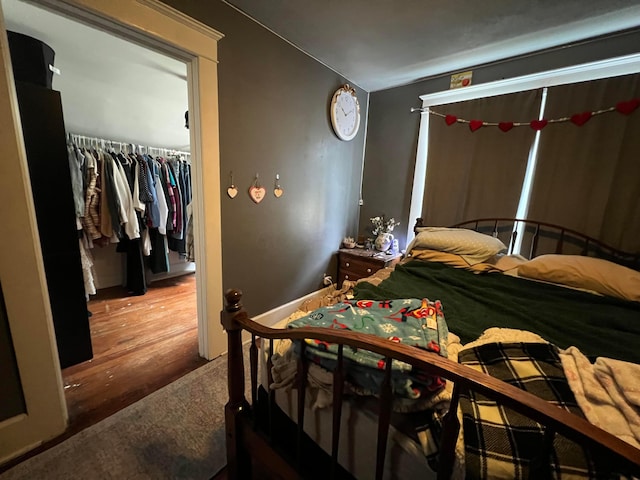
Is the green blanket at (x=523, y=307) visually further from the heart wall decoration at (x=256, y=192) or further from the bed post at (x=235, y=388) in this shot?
the heart wall decoration at (x=256, y=192)

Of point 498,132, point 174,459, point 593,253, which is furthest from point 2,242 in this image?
point 593,253

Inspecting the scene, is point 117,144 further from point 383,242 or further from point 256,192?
point 383,242

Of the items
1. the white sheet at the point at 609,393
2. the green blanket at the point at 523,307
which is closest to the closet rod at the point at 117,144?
the green blanket at the point at 523,307

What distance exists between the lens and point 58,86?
226cm

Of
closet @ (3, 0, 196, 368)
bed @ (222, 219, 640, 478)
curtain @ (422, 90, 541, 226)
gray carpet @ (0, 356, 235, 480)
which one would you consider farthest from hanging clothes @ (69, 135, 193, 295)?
curtain @ (422, 90, 541, 226)

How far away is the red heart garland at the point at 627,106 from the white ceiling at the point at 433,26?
0.47m

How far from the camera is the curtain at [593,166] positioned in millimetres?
1761

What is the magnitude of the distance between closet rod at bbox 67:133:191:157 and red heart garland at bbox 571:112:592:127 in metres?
3.63

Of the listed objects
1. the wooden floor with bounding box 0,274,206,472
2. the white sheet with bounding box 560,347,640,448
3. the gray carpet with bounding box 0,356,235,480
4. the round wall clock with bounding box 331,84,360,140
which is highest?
the round wall clock with bounding box 331,84,360,140

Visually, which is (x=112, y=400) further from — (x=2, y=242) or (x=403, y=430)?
(x=403, y=430)

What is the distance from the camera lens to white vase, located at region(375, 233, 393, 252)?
279 centimetres

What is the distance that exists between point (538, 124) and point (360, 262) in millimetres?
1891

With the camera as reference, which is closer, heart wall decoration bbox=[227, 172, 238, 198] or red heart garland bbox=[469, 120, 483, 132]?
heart wall decoration bbox=[227, 172, 238, 198]

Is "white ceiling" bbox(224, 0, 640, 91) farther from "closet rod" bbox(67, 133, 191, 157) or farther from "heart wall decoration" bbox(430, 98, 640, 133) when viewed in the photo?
"closet rod" bbox(67, 133, 191, 157)
